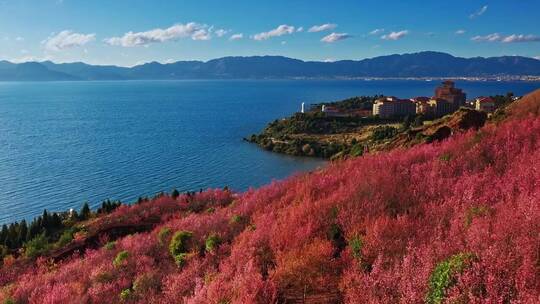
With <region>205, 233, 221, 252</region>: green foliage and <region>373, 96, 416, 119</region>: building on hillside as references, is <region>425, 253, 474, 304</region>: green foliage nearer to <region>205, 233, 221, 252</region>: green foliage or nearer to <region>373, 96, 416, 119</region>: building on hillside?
<region>205, 233, 221, 252</region>: green foliage

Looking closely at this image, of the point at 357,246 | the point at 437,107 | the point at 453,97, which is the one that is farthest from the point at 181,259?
the point at 453,97

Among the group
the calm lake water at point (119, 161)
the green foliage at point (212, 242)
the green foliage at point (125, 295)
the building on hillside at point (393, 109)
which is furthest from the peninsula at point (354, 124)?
the green foliage at point (125, 295)

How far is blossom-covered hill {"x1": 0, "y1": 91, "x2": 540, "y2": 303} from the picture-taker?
5.56 m

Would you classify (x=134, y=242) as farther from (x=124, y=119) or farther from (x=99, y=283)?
(x=124, y=119)

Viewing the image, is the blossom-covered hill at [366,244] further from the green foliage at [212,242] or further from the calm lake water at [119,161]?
the calm lake water at [119,161]

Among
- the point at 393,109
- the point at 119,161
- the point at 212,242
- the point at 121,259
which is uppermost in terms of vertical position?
the point at 212,242

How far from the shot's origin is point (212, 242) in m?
10.3

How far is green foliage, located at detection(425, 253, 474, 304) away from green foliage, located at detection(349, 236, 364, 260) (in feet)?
5.95

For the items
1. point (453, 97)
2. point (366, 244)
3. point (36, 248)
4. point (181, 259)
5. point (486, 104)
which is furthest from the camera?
point (453, 97)

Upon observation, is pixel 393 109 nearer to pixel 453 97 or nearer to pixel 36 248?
pixel 453 97

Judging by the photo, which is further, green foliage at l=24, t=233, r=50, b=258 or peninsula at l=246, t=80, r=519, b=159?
peninsula at l=246, t=80, r=519, b=159

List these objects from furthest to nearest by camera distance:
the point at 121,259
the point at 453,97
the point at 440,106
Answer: the point at 453,97, the point at 440,106, the point at 121,259

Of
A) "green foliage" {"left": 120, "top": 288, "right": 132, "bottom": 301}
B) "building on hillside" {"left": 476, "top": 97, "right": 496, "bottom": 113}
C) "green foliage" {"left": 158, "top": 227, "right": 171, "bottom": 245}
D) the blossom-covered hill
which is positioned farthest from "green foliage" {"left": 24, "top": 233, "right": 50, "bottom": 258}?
"building on hillside" {"left": 476, "top": 97, "right": 496, "bottom": 113}

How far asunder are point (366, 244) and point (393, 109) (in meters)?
117
